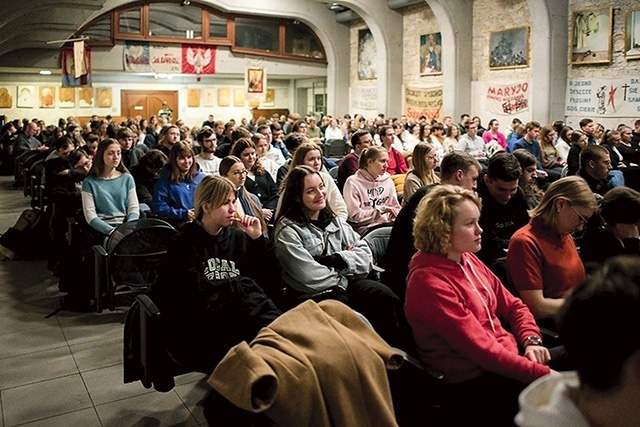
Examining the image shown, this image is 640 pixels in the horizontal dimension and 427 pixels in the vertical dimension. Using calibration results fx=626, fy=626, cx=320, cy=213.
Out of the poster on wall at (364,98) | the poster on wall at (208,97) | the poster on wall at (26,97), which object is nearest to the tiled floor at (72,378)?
the poster on wall at (364,98)

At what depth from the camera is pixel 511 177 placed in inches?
162

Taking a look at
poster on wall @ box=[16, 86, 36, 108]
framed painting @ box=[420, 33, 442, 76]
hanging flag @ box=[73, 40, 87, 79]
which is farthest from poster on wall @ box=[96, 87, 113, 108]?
framed painting @ box=[420, 33, 442, 76]

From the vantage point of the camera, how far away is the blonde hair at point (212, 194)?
3266 millimetres

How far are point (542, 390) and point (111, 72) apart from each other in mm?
20747

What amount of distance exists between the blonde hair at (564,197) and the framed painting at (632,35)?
11.7 metres

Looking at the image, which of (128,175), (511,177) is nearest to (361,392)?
(511,177)

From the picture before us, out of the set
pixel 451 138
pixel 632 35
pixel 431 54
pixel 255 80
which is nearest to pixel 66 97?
pixel 255 80

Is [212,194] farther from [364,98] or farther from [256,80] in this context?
[364,98]

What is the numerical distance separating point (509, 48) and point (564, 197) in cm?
1428

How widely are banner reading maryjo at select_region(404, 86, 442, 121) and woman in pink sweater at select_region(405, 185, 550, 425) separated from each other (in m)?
16.5

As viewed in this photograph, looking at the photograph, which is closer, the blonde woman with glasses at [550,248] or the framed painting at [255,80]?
the blonde woman with glasses at [550,248]

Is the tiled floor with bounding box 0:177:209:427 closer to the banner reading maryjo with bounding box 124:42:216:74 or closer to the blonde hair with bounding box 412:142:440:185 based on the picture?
the blonde hair with bounding box 412:142:440:185

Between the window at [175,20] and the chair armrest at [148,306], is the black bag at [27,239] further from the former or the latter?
the window at [175,20]

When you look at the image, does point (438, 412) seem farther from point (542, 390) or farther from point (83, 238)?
point (83, 238)
